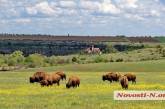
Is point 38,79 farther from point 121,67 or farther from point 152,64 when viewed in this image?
point 152,64

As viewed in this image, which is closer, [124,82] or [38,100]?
[38,100]

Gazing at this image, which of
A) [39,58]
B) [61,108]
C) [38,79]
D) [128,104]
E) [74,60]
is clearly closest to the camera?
[61,108]

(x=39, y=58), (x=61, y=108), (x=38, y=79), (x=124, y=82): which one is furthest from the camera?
(x=39, y=58)

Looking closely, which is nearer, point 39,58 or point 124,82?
point 124,82

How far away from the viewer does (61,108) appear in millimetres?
26219

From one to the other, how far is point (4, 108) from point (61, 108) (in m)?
2.85

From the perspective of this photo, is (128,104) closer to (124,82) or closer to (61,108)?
(61,108)

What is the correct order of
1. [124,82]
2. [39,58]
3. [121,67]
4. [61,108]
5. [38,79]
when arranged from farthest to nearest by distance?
[39,58] < [121,67] < [38,79] < [124,82] < [61,108]

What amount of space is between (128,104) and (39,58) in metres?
134

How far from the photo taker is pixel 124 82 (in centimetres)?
4522

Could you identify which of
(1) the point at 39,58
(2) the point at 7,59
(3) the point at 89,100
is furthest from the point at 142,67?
(3) the point at 89,100

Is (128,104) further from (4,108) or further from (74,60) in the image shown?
(74,60)

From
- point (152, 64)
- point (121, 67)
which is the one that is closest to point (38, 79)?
point (121, 67)

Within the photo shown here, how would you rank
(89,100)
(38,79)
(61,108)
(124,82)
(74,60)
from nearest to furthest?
(61,108)
(89,100)
(124,82)
(38,79)
(74,60)
